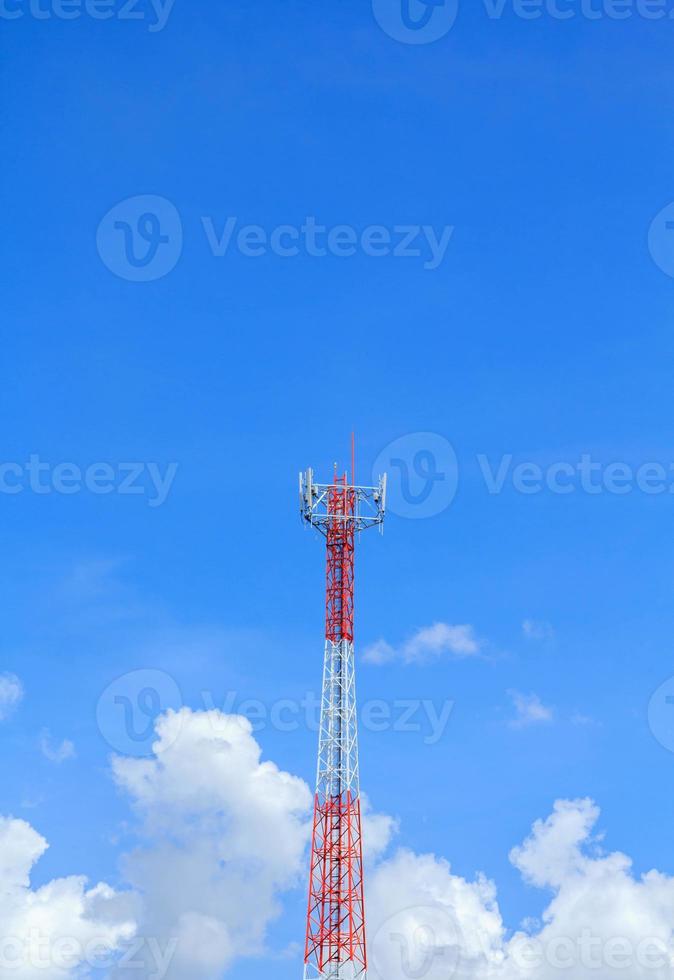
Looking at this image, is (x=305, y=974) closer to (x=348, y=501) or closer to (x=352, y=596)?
(x=352, y=596)

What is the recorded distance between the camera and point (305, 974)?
83.0 m

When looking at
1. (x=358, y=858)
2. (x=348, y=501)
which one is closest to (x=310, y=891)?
(x=358, y=858)

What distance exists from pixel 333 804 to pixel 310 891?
17.2 ft

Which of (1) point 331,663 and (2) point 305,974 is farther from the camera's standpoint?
(1) point 331,663

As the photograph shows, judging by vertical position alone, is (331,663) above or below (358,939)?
above

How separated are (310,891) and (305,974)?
474 centimetres

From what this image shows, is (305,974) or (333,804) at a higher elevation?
(333,804)

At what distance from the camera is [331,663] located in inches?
3484

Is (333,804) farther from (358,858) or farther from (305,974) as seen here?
(305,974)

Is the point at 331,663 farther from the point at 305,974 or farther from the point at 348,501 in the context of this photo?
the point at 305,974

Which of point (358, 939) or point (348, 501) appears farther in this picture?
point (348, 501)

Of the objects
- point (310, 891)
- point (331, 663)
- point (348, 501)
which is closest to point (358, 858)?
point (310, 891)

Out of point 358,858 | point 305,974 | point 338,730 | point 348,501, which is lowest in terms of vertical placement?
point 305,974

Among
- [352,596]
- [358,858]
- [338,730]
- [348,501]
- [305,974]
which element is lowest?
[305,974]
